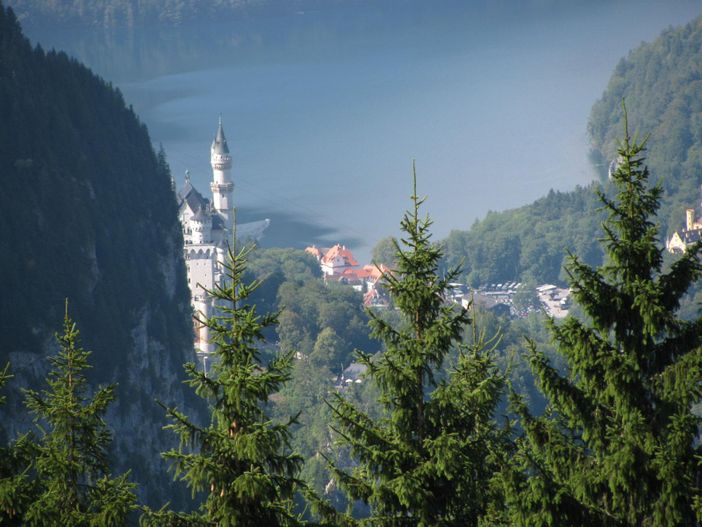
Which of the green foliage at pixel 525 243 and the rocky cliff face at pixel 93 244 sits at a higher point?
the rocky cliff face at pixel 93 244

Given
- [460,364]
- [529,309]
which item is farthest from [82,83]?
[460,364]

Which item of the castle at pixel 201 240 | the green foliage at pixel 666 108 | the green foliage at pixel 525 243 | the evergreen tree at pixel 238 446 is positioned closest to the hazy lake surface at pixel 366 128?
the green foliage at pixel 666 108

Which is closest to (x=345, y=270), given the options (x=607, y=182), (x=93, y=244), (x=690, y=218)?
(x=690, y=218)

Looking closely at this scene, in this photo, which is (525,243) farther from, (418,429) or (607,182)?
(418,429)

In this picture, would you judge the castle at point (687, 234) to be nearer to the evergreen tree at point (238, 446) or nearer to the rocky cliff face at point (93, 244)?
the rocky cliff face at point (93, 244)

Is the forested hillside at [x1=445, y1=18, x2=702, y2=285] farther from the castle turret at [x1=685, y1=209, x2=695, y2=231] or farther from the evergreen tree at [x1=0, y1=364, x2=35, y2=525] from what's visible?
the evergreen tree at [x1=0, y1=364, x2=35, y2=525]

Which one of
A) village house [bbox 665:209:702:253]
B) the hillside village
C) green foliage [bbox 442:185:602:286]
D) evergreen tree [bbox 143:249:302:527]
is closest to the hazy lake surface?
green foliage [bbox 442:185:602:286]
